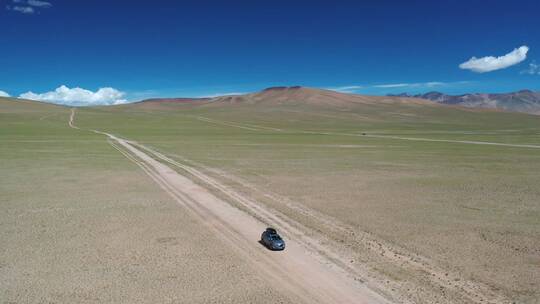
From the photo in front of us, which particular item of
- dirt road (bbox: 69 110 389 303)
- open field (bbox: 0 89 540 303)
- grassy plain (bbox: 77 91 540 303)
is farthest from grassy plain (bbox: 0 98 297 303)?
grassy plain (bbox: 77 91 540 303)

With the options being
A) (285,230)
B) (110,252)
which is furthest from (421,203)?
(110,252)

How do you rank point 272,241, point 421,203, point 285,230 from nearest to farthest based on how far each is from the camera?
point 272,241 < point 285,230 < point 421,203

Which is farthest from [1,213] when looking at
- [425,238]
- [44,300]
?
[425,238]

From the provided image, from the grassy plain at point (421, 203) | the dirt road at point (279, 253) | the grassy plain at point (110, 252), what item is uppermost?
the grassy plain at point (421, 203)

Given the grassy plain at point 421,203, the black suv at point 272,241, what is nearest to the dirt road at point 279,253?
the black suv at point 272,241

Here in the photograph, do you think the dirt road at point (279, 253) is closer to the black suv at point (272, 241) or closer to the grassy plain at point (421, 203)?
the black suv at point (272, 241)

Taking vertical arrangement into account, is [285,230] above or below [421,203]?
below

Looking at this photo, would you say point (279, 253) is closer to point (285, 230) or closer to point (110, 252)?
point (285, 230)

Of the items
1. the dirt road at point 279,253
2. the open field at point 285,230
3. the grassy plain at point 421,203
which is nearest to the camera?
the dirt road at point 279,253

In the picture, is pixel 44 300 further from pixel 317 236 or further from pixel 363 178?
pixel 363 178
